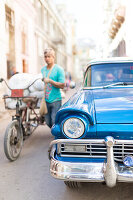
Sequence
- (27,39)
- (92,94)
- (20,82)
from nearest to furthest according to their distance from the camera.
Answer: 1. (92,94)
2. (20,82)
3. (27,39)

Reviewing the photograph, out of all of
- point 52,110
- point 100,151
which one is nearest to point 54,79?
point 52,110

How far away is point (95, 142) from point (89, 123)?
0.22 m

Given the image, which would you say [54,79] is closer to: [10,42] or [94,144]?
[94,144]

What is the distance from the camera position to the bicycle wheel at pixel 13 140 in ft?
12.6

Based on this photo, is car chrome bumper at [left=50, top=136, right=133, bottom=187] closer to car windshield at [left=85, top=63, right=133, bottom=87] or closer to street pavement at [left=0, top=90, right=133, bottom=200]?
street pavement at [left=0, top=90, right=133, bottom=200]

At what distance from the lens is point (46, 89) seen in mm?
4730

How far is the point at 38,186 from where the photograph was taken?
316 centimetres

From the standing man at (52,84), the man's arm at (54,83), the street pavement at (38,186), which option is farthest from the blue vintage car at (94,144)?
the standing man at (52,84)

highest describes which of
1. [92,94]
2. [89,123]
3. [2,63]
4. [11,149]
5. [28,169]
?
[2,63]

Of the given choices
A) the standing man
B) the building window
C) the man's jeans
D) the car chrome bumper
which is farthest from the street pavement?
the building window

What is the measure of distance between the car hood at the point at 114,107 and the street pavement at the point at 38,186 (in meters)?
0.95

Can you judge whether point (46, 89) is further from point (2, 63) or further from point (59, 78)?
point (2, 63)

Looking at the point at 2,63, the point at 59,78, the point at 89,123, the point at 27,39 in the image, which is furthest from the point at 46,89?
the point at 27,39

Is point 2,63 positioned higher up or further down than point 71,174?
higher up
